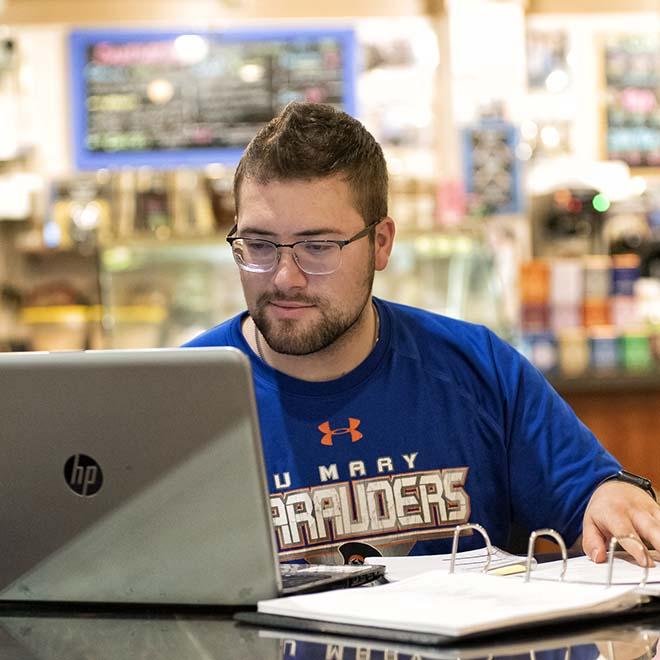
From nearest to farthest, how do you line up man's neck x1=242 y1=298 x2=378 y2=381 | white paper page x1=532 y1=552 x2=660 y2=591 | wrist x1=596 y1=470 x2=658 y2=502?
1. white paper page x1=532 y1=552 x2=660 y2=591
2. wrist x1=596 y1=470 x2=658 y2=502
3. man's neck x1=242 y1=298 x2=378 y2=381

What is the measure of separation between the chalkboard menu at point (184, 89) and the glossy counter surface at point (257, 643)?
4.84 metres

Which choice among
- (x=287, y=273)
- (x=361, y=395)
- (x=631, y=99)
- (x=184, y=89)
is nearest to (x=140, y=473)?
(x=287, y=273)

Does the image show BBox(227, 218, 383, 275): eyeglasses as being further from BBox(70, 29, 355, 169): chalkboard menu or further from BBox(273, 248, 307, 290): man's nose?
BBox(70, 29, 355, 169): chalkboard menu

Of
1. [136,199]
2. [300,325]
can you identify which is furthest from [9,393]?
[136,199]

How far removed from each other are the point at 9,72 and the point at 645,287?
126 inches

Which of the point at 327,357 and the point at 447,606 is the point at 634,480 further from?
the point at 447,606

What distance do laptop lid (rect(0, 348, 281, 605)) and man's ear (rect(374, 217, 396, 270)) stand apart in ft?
2.85

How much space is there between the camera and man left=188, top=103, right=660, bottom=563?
Answer: 7.00 ft

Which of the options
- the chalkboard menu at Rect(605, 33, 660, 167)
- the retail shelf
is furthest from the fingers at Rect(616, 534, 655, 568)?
the chalkboard menu at Rect(605, 33, 660, 167)

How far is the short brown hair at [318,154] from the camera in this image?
2145 millimetres

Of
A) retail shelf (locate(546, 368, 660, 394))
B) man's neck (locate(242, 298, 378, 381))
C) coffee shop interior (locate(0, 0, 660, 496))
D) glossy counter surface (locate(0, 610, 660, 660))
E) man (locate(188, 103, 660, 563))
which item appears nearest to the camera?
glossy counter surface (locate(0, 610, 660, 660))

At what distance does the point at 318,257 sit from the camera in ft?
7.03

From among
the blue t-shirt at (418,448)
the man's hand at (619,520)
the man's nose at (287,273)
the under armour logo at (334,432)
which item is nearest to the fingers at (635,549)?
the man's hand at (619,520)

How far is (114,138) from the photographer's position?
247 inches
